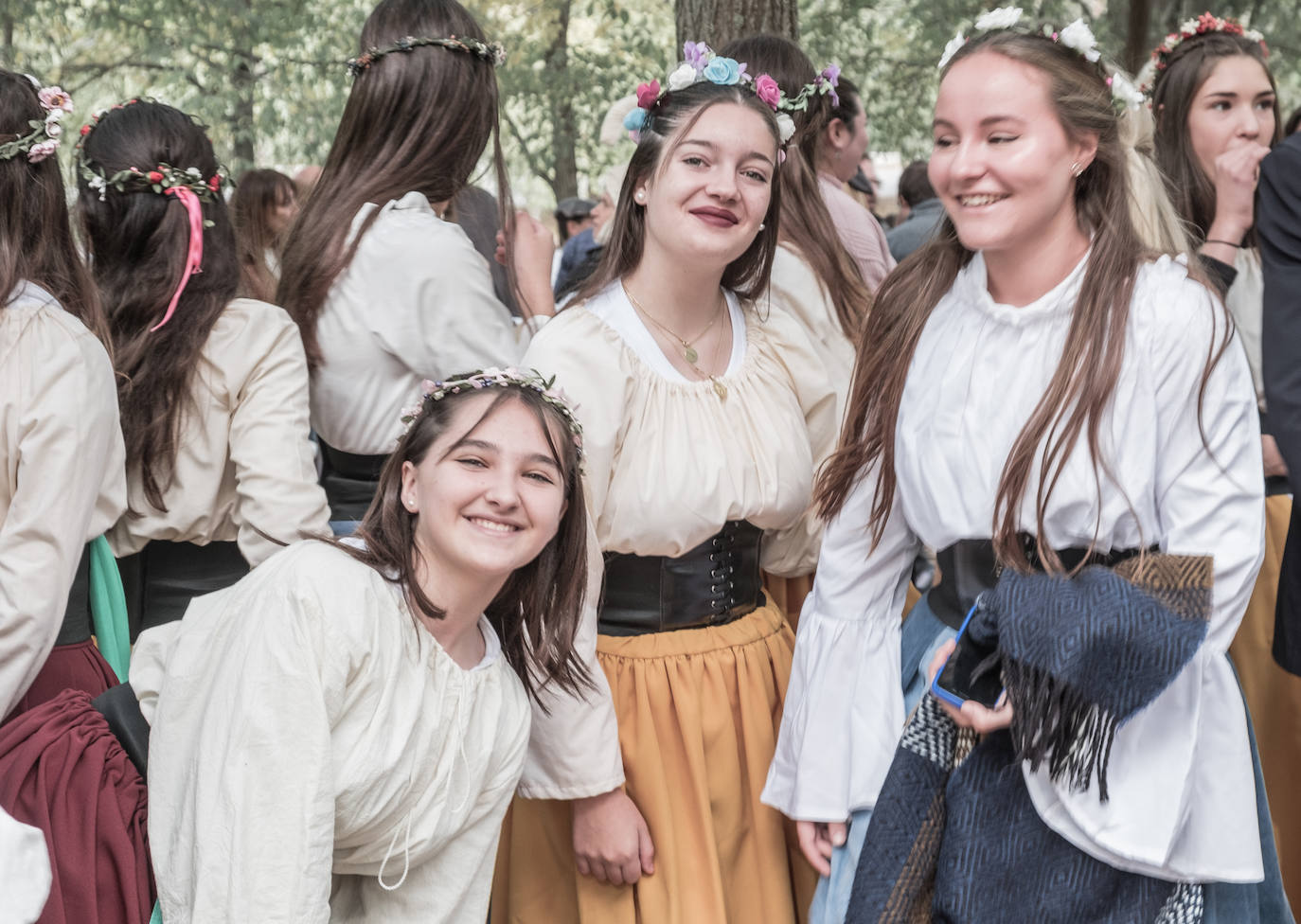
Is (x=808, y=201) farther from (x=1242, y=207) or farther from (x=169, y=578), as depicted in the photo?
(x=169, y=578)

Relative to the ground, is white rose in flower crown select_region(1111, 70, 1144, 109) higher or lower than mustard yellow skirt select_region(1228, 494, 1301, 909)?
higher

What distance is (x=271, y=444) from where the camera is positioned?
9.14 feet

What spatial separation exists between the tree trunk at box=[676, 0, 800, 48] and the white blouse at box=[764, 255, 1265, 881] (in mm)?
2630

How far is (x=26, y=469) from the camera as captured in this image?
2.30 meters

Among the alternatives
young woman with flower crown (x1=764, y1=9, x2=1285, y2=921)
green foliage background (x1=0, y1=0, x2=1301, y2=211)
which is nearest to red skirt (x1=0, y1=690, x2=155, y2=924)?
young woman with flower crown (x1=764, y1=9, x2=1285, y2=921)

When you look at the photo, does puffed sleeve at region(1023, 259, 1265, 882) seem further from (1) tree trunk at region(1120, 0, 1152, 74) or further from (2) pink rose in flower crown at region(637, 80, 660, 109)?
(1) tree trunk at region(1120, 0, 1152, 74)

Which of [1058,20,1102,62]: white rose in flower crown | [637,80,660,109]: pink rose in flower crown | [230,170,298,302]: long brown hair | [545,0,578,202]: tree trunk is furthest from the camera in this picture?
[545,0,578,202]: tree trunk

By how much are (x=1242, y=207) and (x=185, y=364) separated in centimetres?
246

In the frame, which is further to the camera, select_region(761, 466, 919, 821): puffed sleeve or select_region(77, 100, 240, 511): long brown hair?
select_region(77, 100, 240, 511): long brown hair

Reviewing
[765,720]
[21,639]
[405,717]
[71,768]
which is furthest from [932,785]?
[21,639]

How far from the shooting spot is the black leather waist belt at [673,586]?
253 cm

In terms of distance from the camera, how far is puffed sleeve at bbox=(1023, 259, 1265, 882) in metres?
1.87

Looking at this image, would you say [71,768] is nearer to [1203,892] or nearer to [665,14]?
[1203,892]

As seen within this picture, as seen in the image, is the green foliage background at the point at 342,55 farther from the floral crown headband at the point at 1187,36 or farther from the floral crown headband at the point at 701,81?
the floral crown headband at the point at 701,81
